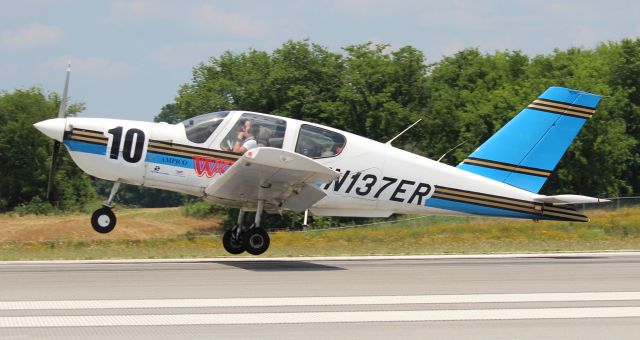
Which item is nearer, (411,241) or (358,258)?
(358,258)

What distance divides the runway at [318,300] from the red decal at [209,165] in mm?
1544

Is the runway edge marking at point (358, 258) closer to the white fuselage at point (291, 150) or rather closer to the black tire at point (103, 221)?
the black tire at point (103, 221)

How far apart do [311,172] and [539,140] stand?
492 centimetres

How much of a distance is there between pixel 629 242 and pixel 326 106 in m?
24.4

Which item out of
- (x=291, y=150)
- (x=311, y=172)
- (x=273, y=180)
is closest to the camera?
(x=311, y=172)

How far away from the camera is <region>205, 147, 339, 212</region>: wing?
41.5 feet

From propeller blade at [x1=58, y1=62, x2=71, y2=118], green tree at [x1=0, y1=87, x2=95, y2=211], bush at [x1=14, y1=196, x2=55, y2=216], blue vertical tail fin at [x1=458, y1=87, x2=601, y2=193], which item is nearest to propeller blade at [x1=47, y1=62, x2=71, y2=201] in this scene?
propeller blade at [x1=58, y1=62, x2=71, y2=118]

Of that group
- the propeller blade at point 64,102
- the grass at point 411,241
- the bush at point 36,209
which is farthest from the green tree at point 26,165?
the propeller blade at point 64,102

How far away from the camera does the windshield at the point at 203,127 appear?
14.6 m

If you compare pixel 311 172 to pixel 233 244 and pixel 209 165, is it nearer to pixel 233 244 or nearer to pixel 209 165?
pixel 209 165

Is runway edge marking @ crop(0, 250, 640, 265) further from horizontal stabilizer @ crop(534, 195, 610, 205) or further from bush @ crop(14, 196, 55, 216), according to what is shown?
bush @ crop(14, 196, 55, 216)

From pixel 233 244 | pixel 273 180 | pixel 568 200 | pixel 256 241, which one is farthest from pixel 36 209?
pixel 568 200

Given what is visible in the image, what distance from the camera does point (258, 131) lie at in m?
14.4

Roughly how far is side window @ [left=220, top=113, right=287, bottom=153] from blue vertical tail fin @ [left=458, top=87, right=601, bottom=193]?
3800 millimetres
